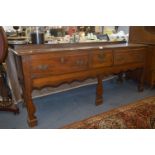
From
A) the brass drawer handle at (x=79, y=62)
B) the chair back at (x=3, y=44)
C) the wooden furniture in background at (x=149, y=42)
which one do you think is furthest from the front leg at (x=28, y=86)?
the wooden furniture in background at (x=149, y=42)

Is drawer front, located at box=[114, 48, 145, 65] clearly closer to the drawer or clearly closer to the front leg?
the drawer

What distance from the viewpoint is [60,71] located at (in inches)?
67.7

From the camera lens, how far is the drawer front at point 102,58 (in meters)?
1.91

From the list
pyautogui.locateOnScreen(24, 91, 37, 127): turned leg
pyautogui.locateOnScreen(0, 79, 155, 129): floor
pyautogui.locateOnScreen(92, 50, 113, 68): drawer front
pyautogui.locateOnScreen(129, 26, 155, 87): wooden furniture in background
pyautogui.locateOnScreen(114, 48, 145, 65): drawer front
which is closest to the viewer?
pyautogui.locateOnScreen(24, 91, 37, 127): turned leg

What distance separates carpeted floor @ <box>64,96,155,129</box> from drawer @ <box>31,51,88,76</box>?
564mm

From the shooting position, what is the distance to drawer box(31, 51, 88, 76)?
1.58 meters

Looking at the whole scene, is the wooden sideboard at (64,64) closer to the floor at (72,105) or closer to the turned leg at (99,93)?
the turned leg at (99,93)

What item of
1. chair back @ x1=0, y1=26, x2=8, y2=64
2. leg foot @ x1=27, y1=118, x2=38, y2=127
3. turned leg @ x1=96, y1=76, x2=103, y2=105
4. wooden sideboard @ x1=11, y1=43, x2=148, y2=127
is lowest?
leg foot @ x1=27, y1=118, x2=38, y2=127

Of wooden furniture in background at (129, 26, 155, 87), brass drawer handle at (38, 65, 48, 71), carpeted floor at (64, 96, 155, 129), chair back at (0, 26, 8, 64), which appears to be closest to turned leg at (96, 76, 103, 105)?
carpeted floor at (64, 96, 155, 129)

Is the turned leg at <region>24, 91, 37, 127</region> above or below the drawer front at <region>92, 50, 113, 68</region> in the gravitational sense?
below

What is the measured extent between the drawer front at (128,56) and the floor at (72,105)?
1.70ft

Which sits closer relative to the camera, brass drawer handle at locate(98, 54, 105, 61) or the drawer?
the drawer

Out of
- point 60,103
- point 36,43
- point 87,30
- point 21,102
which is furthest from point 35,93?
point 87,30
